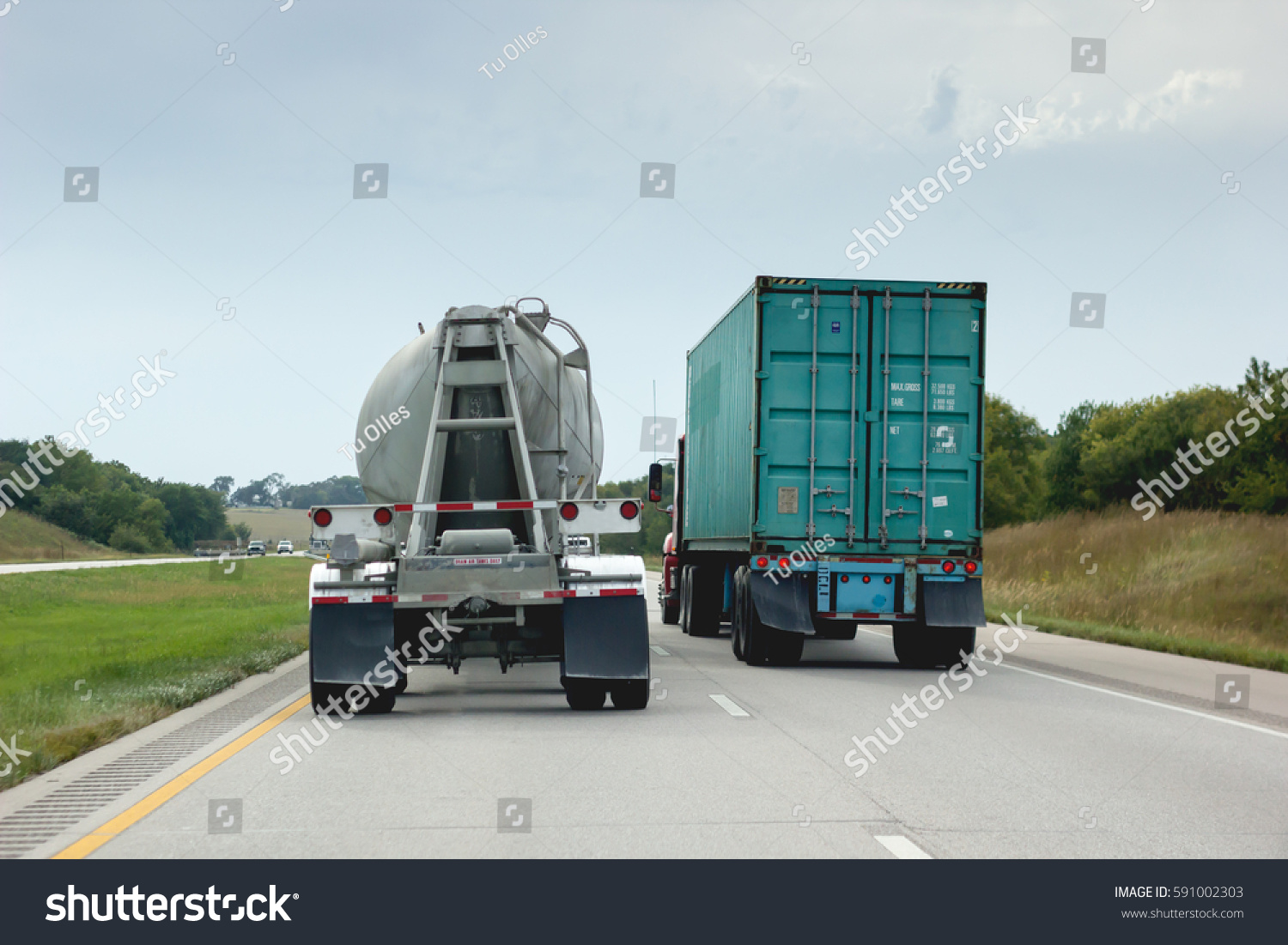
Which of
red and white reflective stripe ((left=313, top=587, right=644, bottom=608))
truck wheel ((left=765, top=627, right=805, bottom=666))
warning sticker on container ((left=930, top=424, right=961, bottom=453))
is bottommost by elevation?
truck wheel ((left=765, top=627, right=805, bottom=666))

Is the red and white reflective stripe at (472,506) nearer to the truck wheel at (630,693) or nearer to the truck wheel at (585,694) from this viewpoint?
the truck wheel at (585,694)

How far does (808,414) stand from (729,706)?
498 cm

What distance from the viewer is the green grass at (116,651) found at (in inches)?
427

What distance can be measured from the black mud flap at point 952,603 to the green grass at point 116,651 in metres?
8.13

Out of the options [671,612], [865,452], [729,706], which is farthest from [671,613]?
[729,706]

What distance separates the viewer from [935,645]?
17.1m

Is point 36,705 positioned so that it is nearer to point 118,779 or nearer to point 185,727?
point 185,727

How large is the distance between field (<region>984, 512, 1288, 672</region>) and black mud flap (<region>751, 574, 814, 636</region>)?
709 cm

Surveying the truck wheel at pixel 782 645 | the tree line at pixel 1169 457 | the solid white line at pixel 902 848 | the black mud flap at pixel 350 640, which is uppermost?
the tree line at pixel 1169 457

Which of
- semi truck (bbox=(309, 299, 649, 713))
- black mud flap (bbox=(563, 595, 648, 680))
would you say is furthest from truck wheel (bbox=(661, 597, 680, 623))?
black mud flap (bbox=(563, 595, 648, 680))

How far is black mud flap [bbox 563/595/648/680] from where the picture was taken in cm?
1157

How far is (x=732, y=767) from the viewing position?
898 centimetres

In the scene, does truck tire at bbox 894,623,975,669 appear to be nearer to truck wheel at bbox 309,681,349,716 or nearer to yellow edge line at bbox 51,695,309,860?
truck wheel at bbox 309,681,349,716

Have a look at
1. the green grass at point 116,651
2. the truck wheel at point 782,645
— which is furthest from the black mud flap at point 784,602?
the green grass at point 116,651
